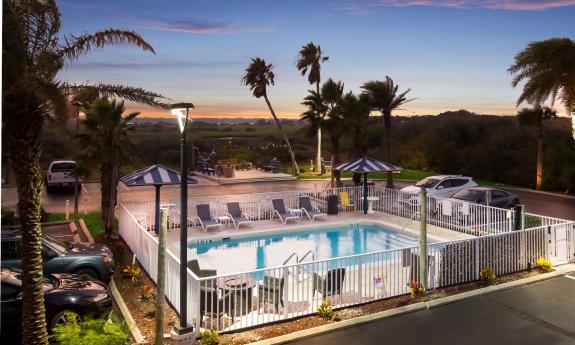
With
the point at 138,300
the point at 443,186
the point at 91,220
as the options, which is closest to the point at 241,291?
the point at 138,300

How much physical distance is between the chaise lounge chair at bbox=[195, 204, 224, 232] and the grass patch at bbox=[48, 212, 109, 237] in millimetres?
3340

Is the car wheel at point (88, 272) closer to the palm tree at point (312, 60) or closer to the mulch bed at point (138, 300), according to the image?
the mulch bed at point (138, 300)

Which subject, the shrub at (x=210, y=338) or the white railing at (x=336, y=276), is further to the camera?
the white railing at (x=336, y=276)

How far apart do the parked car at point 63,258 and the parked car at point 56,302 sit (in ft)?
5.88

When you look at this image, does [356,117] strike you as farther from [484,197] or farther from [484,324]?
[484,324]

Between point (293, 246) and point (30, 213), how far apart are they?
35.6 feet

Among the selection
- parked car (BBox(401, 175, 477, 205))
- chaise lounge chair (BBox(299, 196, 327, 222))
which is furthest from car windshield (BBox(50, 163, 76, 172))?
parked car (BBox(401, 175, 477, 205))

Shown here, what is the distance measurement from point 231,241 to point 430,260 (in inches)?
305

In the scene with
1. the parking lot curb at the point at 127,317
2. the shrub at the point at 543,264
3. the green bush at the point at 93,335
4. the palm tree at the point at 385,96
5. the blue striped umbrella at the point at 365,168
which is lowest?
the parking lot curb at the point at 127,317

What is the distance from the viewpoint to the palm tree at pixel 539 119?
3116cm

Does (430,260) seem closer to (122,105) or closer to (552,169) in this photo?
(122,105)

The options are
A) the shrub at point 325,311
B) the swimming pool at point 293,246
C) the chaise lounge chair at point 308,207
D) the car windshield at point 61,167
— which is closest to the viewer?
the shrub at point 325,311

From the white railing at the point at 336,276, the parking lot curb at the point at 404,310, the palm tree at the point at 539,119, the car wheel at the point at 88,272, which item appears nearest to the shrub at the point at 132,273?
the white railing at the point at 336,276

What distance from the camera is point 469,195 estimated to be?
19062mm
